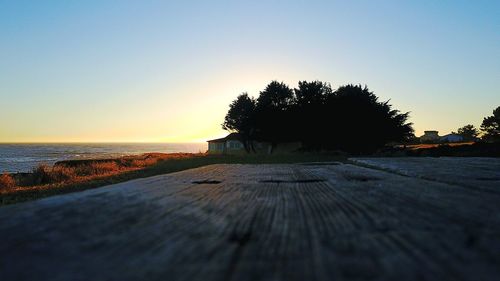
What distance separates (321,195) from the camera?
1.93m

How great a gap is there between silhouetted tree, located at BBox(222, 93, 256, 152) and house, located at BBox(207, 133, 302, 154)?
66.7 inches

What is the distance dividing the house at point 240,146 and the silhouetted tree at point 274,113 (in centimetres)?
181

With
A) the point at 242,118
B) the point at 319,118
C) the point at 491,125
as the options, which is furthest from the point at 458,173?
the point at 491,125

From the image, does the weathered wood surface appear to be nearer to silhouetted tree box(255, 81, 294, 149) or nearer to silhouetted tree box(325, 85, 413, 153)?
silhouetted tree box(325, 85, 413, 153)

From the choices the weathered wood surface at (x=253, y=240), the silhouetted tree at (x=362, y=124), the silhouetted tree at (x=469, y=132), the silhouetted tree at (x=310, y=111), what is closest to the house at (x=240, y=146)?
the silhouetted tree at (x=310, y=111)

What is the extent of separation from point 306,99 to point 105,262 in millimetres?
53497

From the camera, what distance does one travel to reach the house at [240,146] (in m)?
60.9

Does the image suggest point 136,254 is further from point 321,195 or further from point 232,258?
point 321,195

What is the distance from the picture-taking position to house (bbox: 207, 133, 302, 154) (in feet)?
200

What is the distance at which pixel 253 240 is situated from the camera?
1.02 m

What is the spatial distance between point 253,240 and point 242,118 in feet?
200

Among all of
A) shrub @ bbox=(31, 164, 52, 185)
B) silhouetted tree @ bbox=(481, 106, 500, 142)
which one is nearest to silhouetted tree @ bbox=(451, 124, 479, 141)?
silhouetted tree @ bbox=(481, 106, 500, 142)

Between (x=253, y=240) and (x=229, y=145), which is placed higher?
(x=229, y=145)

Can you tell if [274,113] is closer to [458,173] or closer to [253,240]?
[458,173]
